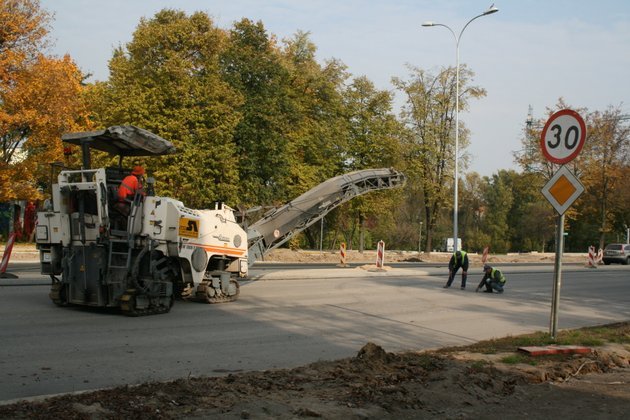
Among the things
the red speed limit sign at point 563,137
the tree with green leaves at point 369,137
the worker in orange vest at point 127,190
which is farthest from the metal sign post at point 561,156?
the tree with green leaves at point 369,137

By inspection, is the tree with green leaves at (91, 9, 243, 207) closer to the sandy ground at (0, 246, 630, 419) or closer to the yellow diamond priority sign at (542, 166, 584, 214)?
the yellow diamond priority sign at (542, 166, 584, 214)

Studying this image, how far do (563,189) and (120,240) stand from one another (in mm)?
7569

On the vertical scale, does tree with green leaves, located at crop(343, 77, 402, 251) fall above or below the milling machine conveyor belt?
above

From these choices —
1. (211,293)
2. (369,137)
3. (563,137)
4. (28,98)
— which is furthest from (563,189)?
(369,137)

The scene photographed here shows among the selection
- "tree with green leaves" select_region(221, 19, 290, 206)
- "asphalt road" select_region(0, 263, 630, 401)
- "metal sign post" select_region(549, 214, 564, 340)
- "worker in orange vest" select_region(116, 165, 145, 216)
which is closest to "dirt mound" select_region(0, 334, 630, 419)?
"asphalt road" select_region(0, 263, 630, 401)

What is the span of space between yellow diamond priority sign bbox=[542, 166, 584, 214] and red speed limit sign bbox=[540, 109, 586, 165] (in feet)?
1.14

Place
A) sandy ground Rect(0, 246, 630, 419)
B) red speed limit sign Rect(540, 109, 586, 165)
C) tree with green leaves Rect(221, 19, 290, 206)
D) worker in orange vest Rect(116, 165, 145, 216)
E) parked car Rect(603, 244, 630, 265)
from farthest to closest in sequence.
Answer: parked car Rect(603, 244, 630, 265), tree with green leaves Rect(221, 19, 290, 206), worker in orange vest Rect(116, 165, 145, 216), red speed limit sign Rect(540, 109, 586, 165), sandy ground Rect(0, 246, 630, 419)

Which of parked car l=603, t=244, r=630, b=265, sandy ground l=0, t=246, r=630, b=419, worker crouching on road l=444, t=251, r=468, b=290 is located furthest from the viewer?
parked car l=603, t=244, r=630, b=265

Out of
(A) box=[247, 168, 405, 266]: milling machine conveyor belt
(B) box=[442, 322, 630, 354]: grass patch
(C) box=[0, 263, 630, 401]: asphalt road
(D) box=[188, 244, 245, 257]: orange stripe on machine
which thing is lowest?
(C) box=[0, 263, 630, 401]: asphalt road

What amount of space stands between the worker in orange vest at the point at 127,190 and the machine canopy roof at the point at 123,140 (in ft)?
2.41

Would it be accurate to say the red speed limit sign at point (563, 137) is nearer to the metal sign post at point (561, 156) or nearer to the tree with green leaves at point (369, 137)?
the metal sign post at point (561, 156)

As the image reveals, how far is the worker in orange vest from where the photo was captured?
38.2 ft

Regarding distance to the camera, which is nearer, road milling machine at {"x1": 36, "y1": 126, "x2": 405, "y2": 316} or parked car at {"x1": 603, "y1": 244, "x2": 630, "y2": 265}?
road milling machine at {"x1": 36, "y1": 126, "x2": 405, "y2": 316}

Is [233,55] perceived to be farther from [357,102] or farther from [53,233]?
[53,233]
